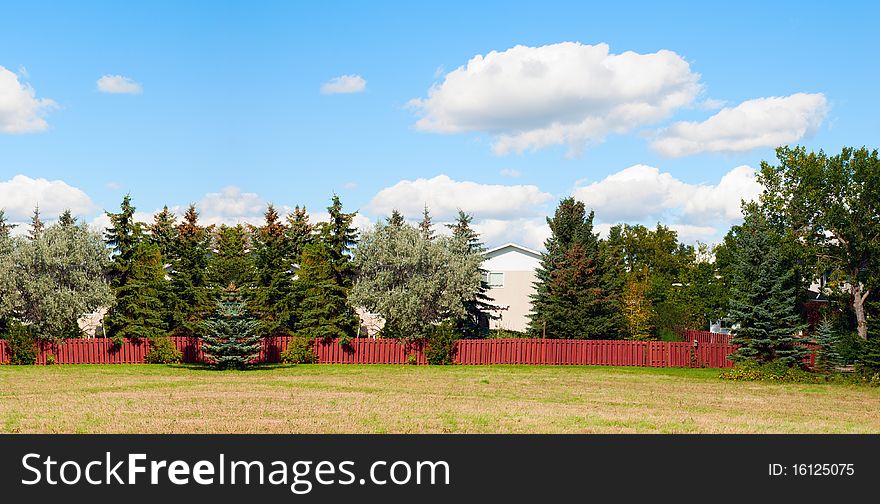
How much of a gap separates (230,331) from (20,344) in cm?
1303

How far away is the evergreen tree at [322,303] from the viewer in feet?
155

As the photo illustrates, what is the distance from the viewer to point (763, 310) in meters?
38.9

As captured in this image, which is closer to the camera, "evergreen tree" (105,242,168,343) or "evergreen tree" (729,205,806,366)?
"evergreen tree" (729,205,806,366)

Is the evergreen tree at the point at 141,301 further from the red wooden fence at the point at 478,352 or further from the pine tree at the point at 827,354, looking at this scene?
the pine tree at the point at 827,354

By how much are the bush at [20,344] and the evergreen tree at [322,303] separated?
1402cm

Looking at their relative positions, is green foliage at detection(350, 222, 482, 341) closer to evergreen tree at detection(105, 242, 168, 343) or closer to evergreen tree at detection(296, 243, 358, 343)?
evergreen tree at detection(296, 243, 358, 343)

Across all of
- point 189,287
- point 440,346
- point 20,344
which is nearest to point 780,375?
point 440,346

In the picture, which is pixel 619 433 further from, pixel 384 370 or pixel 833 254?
pixel 833 254

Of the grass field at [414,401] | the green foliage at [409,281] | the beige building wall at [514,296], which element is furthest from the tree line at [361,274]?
the beige building wall at [514,296]

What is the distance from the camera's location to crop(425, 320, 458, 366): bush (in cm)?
4692

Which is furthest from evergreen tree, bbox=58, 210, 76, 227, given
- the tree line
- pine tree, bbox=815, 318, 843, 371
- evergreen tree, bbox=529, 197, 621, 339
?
pine tree, bbox=815, 318, 843, 371

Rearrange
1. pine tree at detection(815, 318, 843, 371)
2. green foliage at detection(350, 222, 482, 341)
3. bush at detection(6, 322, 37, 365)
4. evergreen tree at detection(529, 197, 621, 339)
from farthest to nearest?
evergreen tree at detection(529, 197, 621, 339), green foliage at detection(350, 222, 482, 341), bush at detection(6, 322, 37, 365), pine tree at detection(815, 318, 843, 371)

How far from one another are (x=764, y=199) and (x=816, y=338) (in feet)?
47.5

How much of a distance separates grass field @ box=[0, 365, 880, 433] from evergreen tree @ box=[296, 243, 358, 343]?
4455 millimetres
